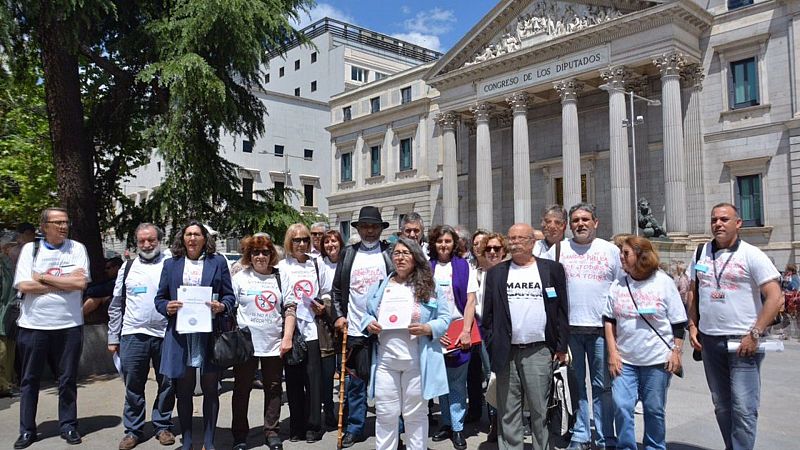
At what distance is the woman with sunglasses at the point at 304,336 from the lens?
6062 mm

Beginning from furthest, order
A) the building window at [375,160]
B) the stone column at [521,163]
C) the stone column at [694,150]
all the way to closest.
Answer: the building window at [375,160] → the stone column at [521,163] → the stone column at [694,150]

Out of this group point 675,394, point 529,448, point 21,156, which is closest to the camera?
point 529,448

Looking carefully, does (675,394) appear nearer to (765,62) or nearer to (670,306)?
(670,306)

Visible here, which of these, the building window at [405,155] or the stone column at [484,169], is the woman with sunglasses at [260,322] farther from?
the building window at [405,155]

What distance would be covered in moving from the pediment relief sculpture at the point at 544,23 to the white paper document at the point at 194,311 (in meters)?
25.5

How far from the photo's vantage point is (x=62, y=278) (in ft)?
19.8

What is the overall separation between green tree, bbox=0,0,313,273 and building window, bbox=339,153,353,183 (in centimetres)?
3088

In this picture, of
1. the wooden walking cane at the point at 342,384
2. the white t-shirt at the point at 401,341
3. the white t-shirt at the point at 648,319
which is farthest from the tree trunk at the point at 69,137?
the white t-shirt at the point at 648,319

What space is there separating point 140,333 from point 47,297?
1002mm

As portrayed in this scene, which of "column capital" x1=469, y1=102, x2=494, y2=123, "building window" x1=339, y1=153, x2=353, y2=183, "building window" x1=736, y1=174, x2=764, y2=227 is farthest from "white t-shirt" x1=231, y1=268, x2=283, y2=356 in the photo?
"building window" x1=339, y1=153, x2=353, y2=183

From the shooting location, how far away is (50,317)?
19.8 ft

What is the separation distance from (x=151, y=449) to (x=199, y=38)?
6.94m

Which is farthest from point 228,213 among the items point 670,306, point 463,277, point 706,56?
point 706,56

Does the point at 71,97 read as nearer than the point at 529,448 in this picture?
No
